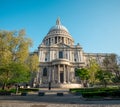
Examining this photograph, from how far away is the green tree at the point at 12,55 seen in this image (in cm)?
2333

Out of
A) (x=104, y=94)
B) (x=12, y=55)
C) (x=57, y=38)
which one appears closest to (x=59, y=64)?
(x=57, y=38)

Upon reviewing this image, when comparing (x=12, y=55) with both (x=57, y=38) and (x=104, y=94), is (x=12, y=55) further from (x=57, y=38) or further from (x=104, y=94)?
(x=57, y=38)

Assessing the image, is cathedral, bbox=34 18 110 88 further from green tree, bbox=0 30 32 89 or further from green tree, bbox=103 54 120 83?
green tree, bbox=0 30 32 89

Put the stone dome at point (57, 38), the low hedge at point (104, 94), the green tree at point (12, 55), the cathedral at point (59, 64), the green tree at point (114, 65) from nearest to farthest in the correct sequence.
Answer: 1. the low hedge at point (104, 94)
2. the green tree at point (12, 55)
3. the green tree at point (114, 65)
4. the cathedral at point (59, 64)
5. the stone dome at point (57, 38)

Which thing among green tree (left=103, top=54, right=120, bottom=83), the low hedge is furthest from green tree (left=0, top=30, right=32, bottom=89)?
green tree (left=103, top=54, right=120, bottom=83)

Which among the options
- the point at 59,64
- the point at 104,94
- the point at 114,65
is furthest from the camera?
the point at 59,64

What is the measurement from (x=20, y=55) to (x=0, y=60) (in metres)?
Result: 3.54

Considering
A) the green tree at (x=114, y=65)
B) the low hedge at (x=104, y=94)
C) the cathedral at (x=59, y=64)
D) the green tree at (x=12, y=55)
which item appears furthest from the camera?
the cathedral at (x=59, y=64)

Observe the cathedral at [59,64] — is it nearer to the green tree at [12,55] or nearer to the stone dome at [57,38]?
the stone dome at [57,38]

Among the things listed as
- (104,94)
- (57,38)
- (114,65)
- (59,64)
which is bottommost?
(104,94)

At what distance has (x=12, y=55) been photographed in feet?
83.8

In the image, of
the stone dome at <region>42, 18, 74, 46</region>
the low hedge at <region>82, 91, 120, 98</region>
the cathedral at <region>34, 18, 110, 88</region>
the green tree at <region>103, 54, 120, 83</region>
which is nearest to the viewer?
the low hedge at <region>82, 91, 120, 98</region>

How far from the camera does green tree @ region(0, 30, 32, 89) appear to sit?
23.3 m

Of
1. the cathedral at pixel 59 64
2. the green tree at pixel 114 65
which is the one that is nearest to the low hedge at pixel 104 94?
the green tree at pixel 114 65
